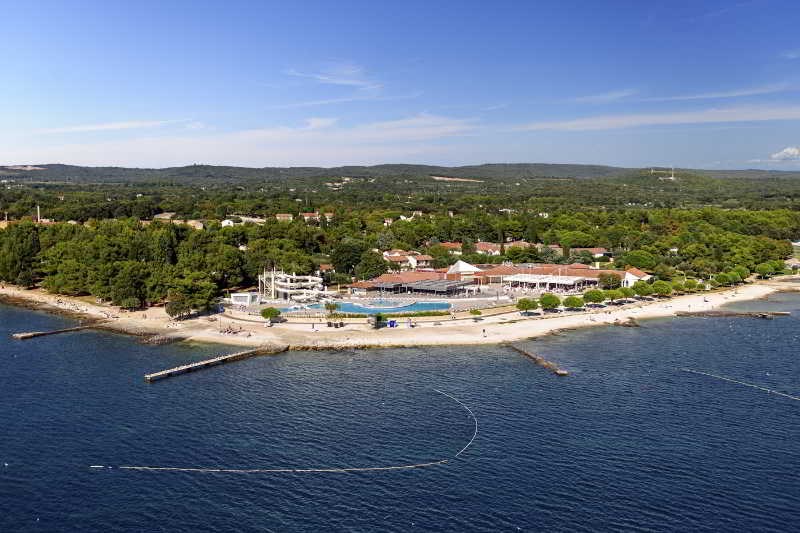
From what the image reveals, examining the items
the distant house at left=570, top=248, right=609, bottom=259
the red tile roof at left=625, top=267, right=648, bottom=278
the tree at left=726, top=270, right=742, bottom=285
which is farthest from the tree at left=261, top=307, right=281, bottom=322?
the tree at left=726, top=270, right=742, bottom=285

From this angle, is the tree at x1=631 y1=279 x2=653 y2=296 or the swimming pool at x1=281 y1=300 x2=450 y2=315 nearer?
the swimming pool at x1=281 y1=300 x2=450 y2=315

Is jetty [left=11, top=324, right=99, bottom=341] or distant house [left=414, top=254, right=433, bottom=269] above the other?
distant house [left=414, top=254, right=433, bottom=269]

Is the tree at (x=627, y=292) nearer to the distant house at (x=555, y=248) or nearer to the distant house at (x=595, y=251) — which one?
the distant house at (x=595, y=251)

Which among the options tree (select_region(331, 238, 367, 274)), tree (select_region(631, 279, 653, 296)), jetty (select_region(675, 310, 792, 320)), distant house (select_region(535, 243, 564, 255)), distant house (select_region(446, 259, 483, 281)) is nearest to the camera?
jetty (select_region(675, 310, 792, 320))

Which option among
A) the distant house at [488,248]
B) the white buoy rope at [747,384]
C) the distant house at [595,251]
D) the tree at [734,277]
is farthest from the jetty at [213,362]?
the distant house at [595,251]

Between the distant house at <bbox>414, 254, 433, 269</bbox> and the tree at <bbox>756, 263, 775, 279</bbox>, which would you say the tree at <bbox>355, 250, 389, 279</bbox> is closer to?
the distant house at <bbox>414, 254, 433, 269</bbox>

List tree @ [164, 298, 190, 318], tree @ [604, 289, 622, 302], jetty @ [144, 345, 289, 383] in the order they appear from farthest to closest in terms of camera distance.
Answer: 1. tree @ [604, 289, 622, 302]
2. tree @ [164, 298, 190, 318]
3. jetty @ [144, 345, 289, 383]

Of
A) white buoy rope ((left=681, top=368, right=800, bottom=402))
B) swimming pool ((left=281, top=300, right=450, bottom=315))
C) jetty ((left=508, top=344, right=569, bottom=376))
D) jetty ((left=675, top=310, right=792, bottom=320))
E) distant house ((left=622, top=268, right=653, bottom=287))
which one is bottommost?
jetty ((left=675, top=310, right=792, bottom=320))
